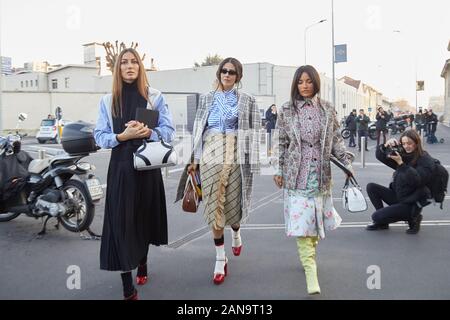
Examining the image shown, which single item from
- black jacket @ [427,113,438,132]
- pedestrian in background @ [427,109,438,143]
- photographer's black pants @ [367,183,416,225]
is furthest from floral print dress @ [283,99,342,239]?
black jacket @ [427,113,438,132]

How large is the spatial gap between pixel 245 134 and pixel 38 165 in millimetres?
3277

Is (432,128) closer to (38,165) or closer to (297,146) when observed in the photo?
(38,165)

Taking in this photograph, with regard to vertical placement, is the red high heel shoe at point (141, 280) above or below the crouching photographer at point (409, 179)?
below

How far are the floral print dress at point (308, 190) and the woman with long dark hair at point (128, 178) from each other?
1079mm

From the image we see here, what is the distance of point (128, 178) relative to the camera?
3.73 m

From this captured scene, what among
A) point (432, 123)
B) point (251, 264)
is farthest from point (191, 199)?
point (432, 123)

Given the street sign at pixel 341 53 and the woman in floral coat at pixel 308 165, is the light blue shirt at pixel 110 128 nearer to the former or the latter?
the woman in floral coat at pixel 308 165

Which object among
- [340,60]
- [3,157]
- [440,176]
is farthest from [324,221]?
[340,60]

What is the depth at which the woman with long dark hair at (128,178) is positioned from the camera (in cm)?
368

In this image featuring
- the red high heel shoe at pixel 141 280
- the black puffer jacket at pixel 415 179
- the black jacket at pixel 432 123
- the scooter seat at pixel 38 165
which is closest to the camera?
the red high heel shoe at pixel 141 280

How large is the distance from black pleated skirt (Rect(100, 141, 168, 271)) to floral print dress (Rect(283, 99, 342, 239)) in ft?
3.78

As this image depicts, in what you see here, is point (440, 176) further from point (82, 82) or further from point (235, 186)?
point (82, 82)

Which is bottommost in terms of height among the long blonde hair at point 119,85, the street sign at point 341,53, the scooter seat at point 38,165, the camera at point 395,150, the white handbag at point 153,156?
the scooter seat at point 38,165

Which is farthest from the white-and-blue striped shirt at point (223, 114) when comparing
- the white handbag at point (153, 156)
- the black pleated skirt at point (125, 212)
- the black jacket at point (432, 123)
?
the black jacket at point (432, 123)
